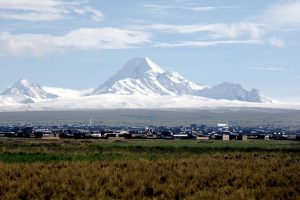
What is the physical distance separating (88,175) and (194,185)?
5473 mm

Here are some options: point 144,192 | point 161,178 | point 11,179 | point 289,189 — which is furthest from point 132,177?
point 289,189

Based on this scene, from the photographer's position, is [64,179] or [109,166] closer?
[64,179]

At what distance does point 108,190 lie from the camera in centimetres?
2600

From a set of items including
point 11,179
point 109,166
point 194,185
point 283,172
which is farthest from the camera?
point 109,166

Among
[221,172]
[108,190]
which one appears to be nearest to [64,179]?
[108,190]

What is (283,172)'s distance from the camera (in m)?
31.5

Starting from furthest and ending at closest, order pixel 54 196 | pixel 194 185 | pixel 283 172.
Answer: pixel 283 172, pixel 194 185, pixel 54 196

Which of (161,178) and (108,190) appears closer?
(108,190)

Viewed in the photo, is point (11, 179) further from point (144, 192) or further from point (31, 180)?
point (144, 192)

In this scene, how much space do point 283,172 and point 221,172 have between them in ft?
9.56

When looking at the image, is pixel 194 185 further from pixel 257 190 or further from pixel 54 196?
pixel 54 196

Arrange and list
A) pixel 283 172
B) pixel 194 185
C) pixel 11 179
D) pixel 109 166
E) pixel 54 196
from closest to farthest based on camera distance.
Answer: pixel 54 196 < pixel 194 185 < pixel 11 179 < pixel 283 172 < pixel 109 166

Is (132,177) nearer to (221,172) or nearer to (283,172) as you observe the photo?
(221,172)

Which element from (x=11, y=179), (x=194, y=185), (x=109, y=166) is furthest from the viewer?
(x=109, y=166)
